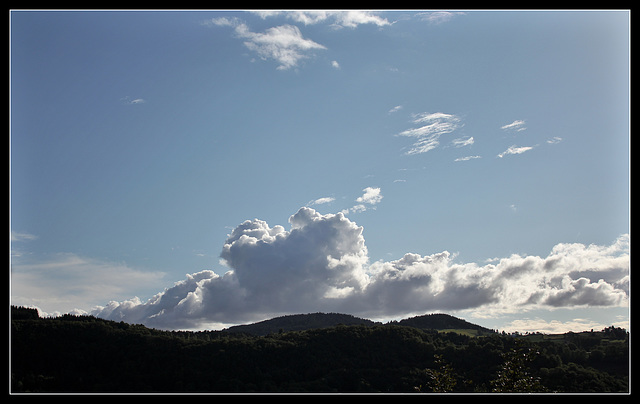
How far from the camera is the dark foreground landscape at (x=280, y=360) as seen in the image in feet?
199

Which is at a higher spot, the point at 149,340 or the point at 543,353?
the point at 149,340

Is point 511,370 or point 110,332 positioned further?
point 110,332

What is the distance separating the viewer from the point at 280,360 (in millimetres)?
77438

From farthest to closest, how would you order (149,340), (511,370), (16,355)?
(149,340) → (16,355) → (511,370)

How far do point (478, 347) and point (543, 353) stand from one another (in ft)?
38.1

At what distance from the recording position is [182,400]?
9.68 meters

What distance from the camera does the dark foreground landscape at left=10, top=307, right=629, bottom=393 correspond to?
60781 millimetres

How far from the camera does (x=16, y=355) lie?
59188 mm

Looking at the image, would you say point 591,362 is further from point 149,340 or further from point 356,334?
point 149,340

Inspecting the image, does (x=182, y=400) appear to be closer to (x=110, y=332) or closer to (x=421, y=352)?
(x=110, y=332)
